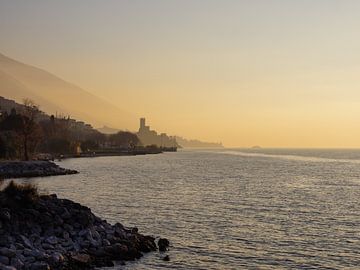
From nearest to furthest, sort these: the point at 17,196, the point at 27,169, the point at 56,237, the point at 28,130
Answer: the point at 56,237, the point at 17,196, the point at 27,169, the point at 28,130

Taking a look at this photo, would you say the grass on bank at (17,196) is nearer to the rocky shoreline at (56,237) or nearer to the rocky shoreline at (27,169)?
the rocky shoreline at (56,237)

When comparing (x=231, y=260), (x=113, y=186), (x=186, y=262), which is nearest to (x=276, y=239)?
(x=231, y=260)

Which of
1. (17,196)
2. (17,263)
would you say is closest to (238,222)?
(17,196)

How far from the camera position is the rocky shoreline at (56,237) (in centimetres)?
2497

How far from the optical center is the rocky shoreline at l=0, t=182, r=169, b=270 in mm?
24969

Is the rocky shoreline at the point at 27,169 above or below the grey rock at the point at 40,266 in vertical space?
above

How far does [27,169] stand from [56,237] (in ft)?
220

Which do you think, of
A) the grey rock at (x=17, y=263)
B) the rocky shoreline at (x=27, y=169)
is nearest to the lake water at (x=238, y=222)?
the grey rock at (x=17, y=263)

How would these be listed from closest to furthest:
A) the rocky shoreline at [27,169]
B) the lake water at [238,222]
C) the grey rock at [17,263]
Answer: the grey rock at [17,263] → the lake water at [238,222] → the rocky shoreline at [27,169]

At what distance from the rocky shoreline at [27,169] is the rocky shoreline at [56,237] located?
5239 cm

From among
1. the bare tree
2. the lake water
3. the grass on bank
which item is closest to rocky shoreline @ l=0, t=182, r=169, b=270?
the grass on bank

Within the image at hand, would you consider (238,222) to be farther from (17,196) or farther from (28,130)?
(28,130)

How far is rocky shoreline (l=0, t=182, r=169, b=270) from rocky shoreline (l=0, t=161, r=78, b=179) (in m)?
52.4

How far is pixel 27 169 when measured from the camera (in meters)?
91.7
